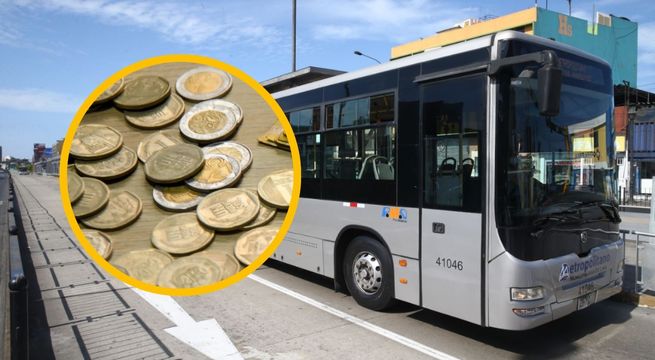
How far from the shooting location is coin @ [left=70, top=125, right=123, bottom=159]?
1.34 meters

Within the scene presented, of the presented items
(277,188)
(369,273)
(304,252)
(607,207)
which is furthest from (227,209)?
(304,252)

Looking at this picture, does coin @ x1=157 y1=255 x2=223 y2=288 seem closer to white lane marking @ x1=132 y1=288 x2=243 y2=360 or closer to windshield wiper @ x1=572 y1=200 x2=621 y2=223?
white lane marking @ x1=132 y1=288 x2=243 y2=360

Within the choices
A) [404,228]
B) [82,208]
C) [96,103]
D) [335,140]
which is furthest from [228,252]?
[335,140]

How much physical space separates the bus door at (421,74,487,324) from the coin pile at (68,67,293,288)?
3.69 meters

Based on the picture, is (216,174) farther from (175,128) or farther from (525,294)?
(525,294)

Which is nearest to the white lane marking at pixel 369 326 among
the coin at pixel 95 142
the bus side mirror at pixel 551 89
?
the bus side mirror at pixel 551 89

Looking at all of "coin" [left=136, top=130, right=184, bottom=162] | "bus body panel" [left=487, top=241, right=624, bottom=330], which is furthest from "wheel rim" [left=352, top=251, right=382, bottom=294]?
"coin" [left=136, top=130, right=184, bottom=162]

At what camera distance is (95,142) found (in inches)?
53.6

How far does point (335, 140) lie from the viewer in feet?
22.2

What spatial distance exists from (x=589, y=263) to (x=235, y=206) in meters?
4.93

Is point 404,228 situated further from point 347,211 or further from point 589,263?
point 589,263

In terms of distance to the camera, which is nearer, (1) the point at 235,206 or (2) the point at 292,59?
(1) the point at 235,206

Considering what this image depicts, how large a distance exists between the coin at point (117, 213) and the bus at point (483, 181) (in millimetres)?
3424

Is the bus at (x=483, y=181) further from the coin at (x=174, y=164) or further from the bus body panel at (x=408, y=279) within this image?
the coin at (x=174, y=164)
